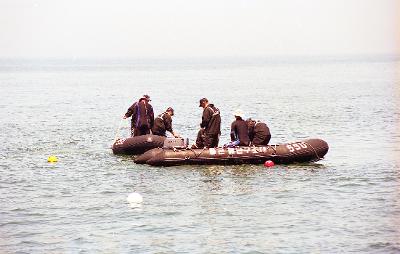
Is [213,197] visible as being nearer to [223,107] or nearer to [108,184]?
[108,184]

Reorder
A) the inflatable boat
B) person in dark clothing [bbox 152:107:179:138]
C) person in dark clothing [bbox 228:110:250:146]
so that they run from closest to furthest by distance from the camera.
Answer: the inflatable boat < person in dark clothing [bbox 228:110:250:146] < person in dark clothing [bbox 152:107:179:138]

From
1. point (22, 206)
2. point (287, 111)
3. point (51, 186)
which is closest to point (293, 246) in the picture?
point (22, 206)

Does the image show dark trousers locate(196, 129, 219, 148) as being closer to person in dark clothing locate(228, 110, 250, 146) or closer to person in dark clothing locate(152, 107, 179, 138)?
person in dark clothing locate(228, 110, 250, 146)

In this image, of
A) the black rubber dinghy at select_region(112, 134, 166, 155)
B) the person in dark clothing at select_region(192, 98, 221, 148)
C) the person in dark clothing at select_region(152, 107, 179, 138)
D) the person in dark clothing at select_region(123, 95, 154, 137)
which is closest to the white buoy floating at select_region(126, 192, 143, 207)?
the person in dark clothing at select_region(192, 98, 221, 148)

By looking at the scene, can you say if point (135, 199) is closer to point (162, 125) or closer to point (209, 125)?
point (209, 125)

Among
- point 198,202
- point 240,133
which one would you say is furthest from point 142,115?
point 198,202

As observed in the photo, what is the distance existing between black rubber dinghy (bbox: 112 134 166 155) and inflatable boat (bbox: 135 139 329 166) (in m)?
1.53

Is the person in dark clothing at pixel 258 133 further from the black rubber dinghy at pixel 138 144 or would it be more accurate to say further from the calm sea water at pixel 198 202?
the black rubber dinghy at pixel 138 144

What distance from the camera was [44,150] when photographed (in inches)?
1142

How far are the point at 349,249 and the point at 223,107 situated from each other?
40861mm

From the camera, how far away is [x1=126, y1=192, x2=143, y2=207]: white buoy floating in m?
18.7

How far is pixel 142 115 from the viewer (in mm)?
25719

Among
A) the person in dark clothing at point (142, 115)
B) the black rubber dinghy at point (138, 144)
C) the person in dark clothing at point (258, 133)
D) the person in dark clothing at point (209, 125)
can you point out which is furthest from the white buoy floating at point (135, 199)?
the person in dark clothing at point (142, 115)

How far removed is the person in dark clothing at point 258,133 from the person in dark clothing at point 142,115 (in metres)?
4.14
